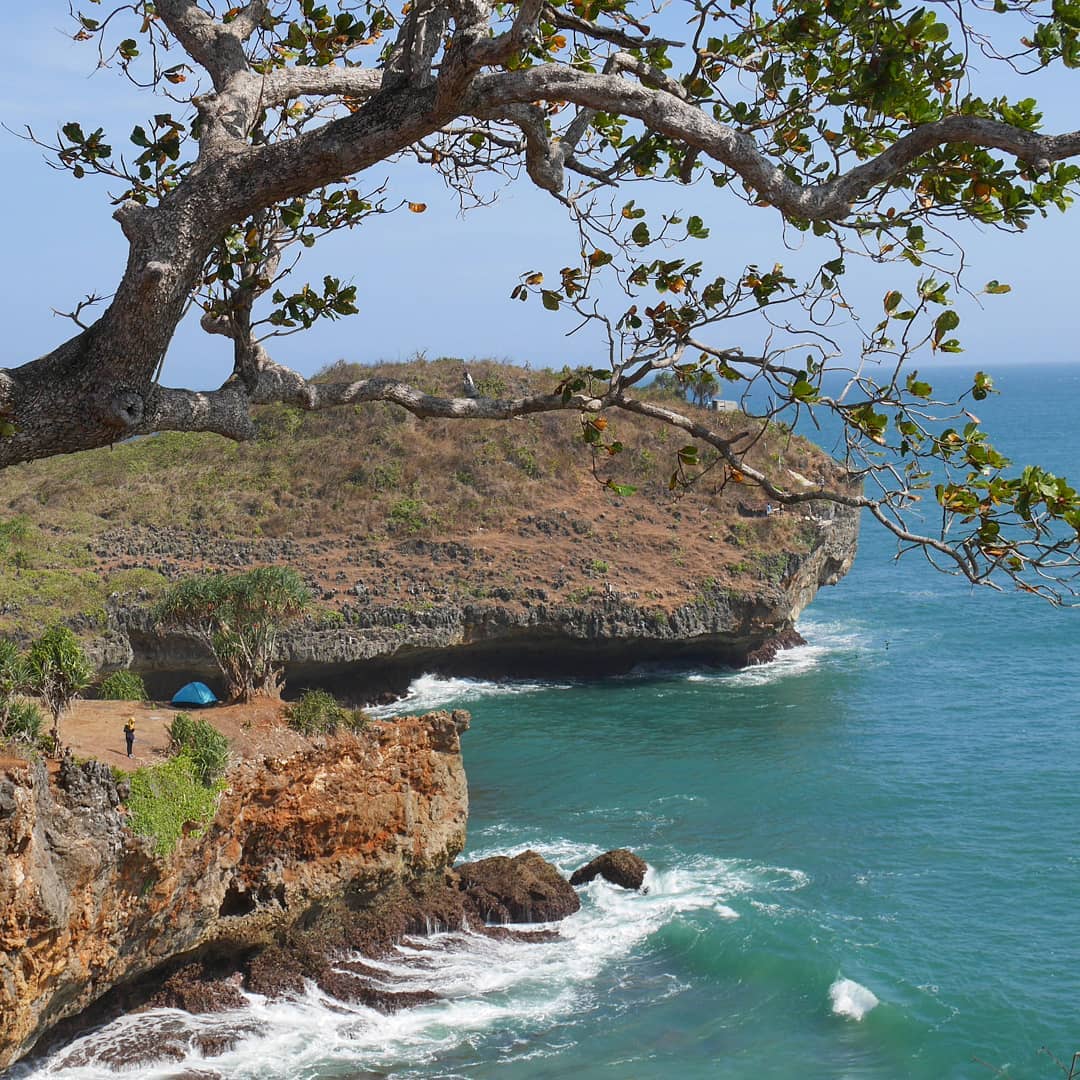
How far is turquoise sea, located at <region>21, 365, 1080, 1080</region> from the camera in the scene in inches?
766

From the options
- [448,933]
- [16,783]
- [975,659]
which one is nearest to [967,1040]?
[448,933]

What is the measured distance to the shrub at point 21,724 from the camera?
18.0m

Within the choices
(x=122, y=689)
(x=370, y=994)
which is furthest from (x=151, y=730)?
(x=370, y=994)

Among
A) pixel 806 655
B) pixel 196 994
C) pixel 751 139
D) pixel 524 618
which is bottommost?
pixel 196 994

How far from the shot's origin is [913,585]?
195 feet

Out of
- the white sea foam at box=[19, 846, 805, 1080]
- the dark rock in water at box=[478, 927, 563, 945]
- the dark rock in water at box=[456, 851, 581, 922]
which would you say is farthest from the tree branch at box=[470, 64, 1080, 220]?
the dark rock in water at box=[456, 851, 581, 922]

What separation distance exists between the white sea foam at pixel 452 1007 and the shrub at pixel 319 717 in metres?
4.28

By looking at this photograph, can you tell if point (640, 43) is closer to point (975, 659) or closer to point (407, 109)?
point (407, 109)

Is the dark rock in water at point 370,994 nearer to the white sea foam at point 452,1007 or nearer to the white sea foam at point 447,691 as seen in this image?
the white sea foam at point 452,1007

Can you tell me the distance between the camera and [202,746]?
66.5ft

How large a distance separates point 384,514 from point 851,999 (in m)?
31.0

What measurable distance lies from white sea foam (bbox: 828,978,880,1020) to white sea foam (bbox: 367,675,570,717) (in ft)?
67.6

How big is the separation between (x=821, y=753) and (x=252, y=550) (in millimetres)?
22083

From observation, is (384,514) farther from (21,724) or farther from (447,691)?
(21,724)
